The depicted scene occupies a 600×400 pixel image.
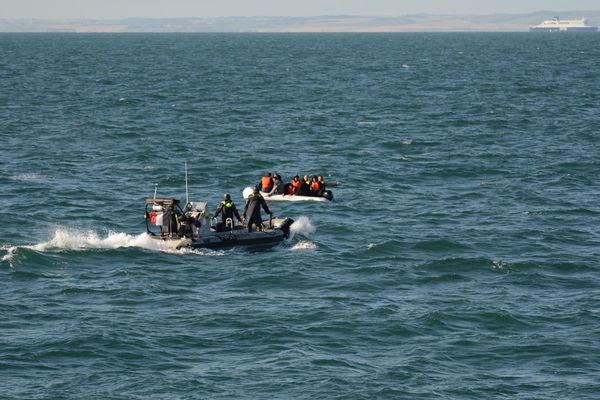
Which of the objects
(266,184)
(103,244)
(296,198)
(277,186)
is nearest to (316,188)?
(296,198)

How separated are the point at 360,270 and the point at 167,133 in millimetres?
39534

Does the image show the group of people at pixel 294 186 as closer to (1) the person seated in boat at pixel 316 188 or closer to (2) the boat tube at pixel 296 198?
(1) the person seated in boat at pixel 316 188

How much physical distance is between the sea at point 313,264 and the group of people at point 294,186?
1057 mm

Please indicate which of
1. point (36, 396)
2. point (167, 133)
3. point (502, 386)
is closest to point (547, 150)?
point (167, 133)

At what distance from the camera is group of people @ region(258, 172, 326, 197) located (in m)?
51.7

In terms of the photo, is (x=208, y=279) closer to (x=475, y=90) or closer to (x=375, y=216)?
(x=375, y=216)

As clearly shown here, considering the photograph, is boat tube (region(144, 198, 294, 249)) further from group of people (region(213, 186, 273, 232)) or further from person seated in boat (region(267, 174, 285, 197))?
person seated in boat (region(267, 174, 285, 197))

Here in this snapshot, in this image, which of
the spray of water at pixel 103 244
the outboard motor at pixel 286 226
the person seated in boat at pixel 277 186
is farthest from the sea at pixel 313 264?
the person seated in boat at pixel 277 186

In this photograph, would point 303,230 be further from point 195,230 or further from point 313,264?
point 195,230

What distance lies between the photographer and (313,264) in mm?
39656

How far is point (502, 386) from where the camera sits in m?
27.7

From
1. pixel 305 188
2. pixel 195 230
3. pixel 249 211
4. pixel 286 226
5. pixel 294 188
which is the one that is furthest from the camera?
pixel 294 188

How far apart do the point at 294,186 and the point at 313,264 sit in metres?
12.8

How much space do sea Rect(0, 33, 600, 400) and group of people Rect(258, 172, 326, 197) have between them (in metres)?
1.06
